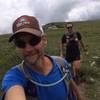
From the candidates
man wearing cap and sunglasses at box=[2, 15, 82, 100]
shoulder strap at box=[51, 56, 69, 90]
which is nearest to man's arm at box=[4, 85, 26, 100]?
man wearing cap and sunglasses at box=[2, 15, 82, 100]

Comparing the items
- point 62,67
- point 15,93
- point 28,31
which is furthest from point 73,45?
point 15,93

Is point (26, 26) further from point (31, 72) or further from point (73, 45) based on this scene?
point (73, 45)

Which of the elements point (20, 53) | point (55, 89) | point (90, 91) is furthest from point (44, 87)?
point (90, 91)

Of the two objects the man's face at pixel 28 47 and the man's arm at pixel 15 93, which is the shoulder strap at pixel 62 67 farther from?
the man's arm at pixel 15 93

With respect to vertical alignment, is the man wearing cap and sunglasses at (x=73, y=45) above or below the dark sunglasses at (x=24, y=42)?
below

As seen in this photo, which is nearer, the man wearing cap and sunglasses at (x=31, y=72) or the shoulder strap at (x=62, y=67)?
the man wearing cap and sunglasses at (x=31, y=72)

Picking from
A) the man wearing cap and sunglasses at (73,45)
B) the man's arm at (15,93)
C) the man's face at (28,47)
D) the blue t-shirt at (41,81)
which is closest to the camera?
the man's arm at (15,93)

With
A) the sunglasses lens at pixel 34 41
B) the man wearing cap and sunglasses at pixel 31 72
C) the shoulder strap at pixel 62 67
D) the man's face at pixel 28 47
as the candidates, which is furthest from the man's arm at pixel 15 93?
the shoulder strap at pixel 62 67

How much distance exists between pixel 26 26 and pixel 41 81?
0.54 meters

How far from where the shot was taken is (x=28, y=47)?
409cm

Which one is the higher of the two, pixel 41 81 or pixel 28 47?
pixel 28 47

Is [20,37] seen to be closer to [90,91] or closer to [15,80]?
[15,80]

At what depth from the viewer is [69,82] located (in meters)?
4.46

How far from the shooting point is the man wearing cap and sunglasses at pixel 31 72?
3.93 metres
